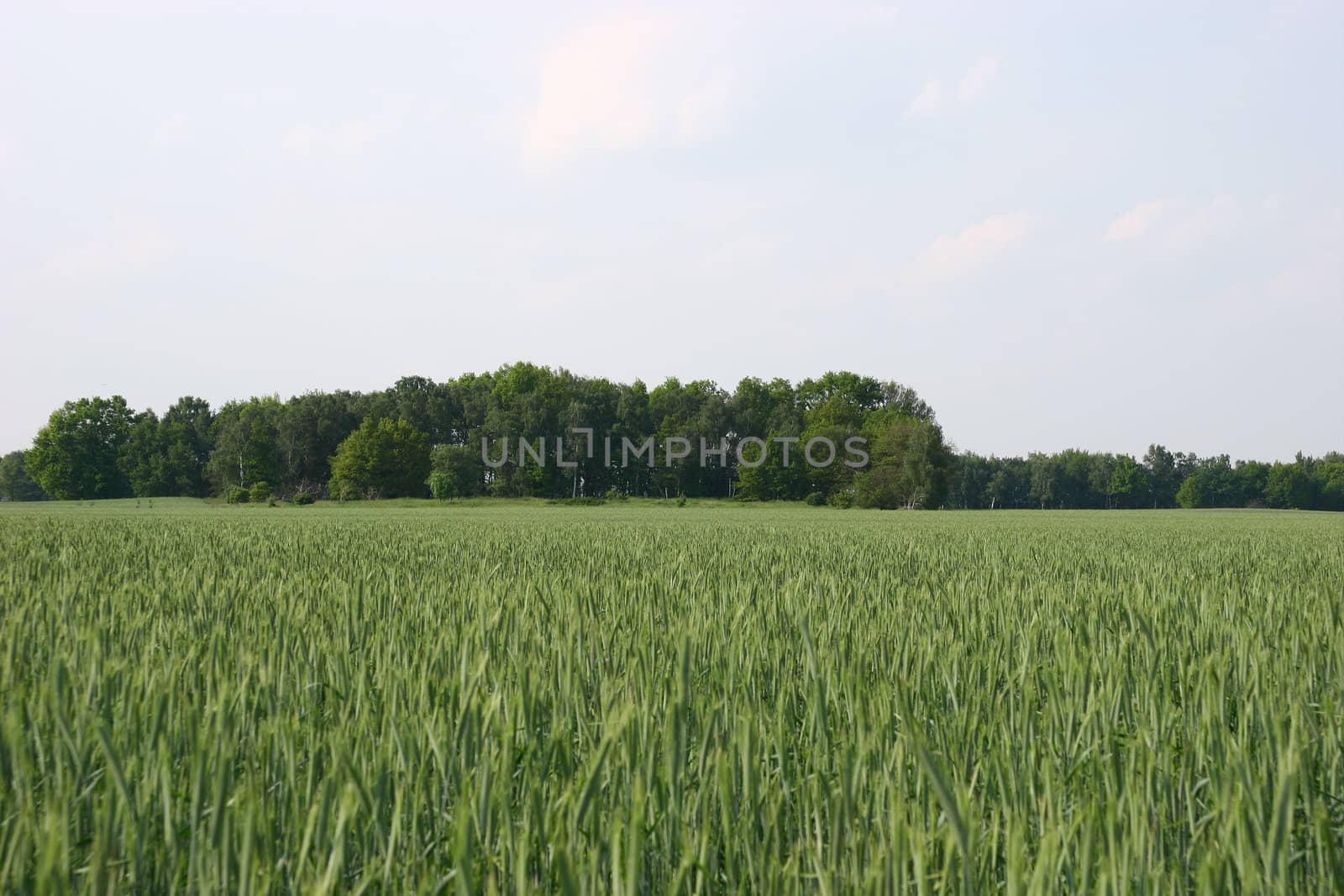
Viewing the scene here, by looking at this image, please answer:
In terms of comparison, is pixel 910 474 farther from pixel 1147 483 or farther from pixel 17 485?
pixel 17 485

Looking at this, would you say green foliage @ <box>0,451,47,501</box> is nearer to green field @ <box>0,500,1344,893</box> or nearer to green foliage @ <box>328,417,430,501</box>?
green foliage @ <box>328,417,430,501</box>

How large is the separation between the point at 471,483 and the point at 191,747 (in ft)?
215

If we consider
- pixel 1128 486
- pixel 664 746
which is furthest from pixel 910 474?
pixel 664 746

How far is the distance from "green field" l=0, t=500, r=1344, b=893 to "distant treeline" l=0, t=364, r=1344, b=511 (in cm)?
5833

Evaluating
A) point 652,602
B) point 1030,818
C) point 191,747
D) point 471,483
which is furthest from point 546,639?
point 471,483

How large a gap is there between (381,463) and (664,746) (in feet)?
232

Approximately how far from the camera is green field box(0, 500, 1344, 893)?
49.4 inches

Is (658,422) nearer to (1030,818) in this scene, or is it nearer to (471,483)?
(471,483)

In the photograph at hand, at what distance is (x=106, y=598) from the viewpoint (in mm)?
3930

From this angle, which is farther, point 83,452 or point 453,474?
point 83,452

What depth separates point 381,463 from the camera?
68312mm

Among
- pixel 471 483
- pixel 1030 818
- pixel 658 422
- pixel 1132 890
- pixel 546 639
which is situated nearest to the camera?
pixel 1132 890

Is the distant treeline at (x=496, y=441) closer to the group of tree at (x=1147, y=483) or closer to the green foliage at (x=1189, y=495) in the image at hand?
the group of tree at (x=1147, y=483)

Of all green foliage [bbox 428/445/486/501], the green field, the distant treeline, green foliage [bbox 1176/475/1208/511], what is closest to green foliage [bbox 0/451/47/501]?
the distant treeline
